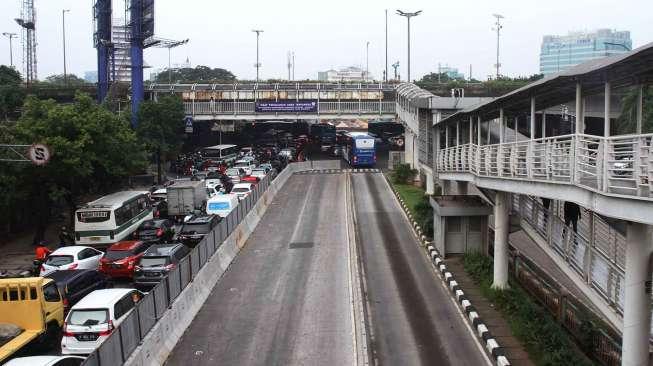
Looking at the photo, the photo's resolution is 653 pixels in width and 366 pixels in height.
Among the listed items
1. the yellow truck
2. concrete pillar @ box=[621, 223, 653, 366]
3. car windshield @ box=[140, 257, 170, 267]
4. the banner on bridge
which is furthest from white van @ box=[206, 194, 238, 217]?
the banner on bridge

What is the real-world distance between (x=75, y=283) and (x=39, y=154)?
8.46m

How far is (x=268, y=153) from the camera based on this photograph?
218 feet

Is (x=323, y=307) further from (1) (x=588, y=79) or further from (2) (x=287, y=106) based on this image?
(2) (x=287, y=106)

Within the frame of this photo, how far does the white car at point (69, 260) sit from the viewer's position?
852 inches

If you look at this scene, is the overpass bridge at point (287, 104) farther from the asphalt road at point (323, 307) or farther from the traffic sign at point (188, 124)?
the asphalt road at point (323, 307)

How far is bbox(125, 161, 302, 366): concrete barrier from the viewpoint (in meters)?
14.2

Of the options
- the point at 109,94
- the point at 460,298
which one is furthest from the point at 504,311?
the point at 109,94

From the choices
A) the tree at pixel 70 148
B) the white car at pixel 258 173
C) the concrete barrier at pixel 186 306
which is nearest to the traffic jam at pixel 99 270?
the concrete barrier at pixel 186 306

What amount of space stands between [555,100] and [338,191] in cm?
2786

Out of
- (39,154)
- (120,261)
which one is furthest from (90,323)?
(39,154)

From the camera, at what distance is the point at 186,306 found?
58.1 ft

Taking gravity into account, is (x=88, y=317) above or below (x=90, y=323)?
above

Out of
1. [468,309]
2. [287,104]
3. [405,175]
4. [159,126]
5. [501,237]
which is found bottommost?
[468,309]

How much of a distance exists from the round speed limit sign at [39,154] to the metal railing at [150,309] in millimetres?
7016
